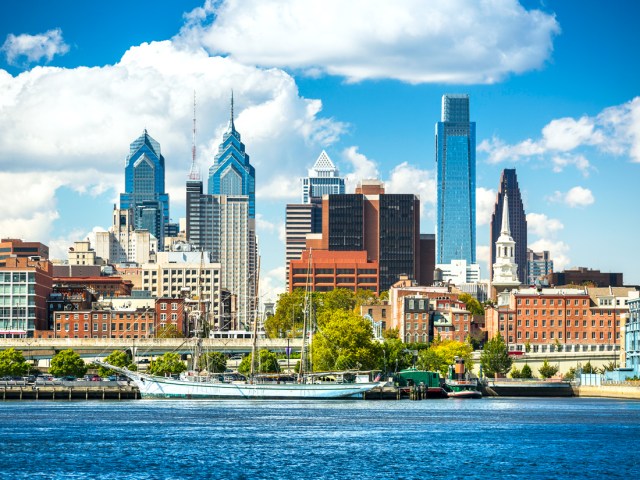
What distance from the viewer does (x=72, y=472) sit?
9012cm

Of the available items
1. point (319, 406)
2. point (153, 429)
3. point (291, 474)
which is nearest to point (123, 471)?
point (291, 474)

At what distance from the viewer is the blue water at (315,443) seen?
92.1m

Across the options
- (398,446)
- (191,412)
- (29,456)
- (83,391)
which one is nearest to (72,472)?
(29,456)

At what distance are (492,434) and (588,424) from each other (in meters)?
18.7

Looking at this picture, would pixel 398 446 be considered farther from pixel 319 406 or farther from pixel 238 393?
pixel 238 393

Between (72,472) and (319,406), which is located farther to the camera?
(319,406)

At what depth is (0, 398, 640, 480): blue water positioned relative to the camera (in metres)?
92.1

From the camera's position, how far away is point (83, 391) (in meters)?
197

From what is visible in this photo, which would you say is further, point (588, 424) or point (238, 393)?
point (238, 393)

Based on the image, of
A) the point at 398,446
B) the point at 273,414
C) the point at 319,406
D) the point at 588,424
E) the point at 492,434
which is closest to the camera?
the point at 398,446

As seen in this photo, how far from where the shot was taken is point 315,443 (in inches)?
4323

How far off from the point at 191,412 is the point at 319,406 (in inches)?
859

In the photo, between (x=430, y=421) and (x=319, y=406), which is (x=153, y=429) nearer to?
(x=430, y=421)

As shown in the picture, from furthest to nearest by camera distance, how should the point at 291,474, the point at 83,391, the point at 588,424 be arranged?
the point at 83,391
the point at 588,424
the point at 291,474
